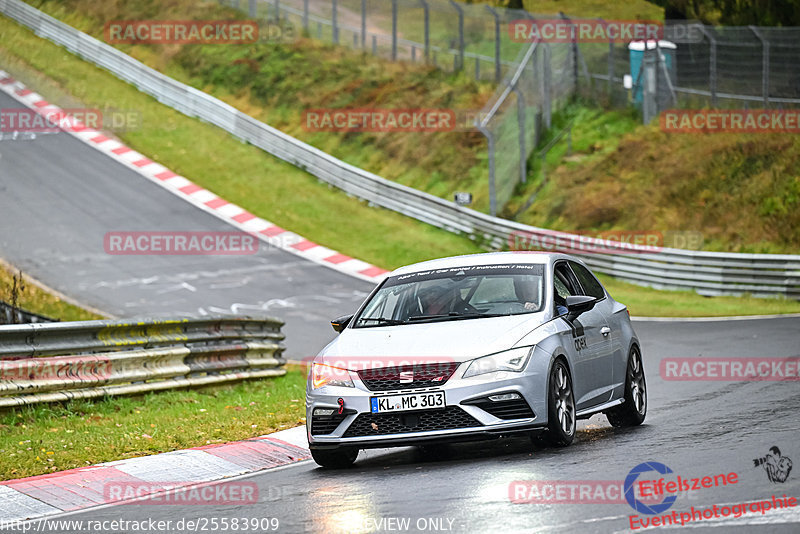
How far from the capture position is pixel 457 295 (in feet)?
32.7

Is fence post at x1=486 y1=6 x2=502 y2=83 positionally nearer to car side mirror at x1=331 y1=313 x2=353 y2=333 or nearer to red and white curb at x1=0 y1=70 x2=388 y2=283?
red and white curb at x1=0 y1=70 x2=388 y2=283

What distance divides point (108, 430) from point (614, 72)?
86.4 feet

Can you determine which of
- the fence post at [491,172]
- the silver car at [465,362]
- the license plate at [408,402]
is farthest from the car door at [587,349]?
the fence post at [491,172]

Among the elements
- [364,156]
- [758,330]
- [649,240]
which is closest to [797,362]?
[758,330]

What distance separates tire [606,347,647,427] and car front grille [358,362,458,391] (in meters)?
2.49

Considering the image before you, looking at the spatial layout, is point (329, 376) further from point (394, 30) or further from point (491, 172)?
point (394, 30)

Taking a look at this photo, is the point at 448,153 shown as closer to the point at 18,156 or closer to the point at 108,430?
the point at 18,156

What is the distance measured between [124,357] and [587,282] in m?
5.08

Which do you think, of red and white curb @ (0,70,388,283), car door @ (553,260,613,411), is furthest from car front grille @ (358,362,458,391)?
red and white curb @ (0,70,388,283)

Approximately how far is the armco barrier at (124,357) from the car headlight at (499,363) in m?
4.92

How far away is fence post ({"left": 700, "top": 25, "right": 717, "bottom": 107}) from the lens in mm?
30328

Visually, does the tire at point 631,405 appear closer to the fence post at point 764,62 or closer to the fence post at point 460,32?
the fence post at point 764,62

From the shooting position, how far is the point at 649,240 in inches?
1137

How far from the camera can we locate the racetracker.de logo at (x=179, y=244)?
28.3m
